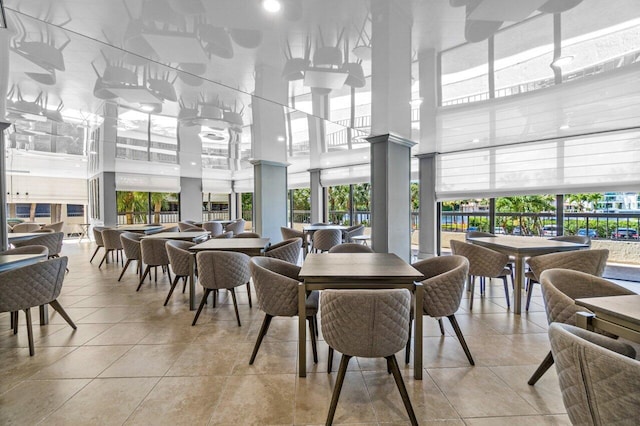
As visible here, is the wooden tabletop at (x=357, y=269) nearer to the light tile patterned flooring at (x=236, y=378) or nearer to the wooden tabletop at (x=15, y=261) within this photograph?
the light tile patterned flooring at (x=236, y=378)

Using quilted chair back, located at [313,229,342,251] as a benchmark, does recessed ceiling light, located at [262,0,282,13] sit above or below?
above

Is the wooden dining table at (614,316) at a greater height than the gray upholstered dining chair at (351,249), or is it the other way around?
the gray upholstered dining chair at (351,249)

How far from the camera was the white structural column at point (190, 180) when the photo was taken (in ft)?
24.6

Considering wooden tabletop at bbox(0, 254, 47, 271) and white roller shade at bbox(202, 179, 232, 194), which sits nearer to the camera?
wooden tabletop at bbox(0, 254, 47, 271)

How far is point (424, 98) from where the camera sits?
11.5 feet

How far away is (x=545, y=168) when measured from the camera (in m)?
5.31

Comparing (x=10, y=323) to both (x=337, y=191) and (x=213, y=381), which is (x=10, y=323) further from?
(x=337, y=191)

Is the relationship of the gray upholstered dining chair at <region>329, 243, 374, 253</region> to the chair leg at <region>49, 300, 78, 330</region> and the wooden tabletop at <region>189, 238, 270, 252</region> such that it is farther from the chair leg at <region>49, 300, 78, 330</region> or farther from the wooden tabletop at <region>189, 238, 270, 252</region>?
the chair leg at <region>49, 300, 78, 330</region>

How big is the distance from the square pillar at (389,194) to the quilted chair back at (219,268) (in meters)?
2.53

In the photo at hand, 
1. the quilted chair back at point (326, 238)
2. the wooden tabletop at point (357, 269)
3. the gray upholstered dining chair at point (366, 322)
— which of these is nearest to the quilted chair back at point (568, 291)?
the wooden tabletop at point (357, 269)

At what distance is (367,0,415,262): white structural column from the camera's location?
7.96 ft

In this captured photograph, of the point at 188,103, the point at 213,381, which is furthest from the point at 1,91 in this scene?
the point at 213,381

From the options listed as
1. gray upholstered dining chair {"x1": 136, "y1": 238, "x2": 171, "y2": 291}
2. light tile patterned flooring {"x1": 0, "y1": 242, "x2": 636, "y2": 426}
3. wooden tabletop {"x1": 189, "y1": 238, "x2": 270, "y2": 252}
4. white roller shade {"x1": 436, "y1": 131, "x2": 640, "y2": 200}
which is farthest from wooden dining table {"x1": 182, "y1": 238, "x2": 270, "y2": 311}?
white roller shade {"x1": 436, "y1": 131, "x2": 640, "y2": 200}

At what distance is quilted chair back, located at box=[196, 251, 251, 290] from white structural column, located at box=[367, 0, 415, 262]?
2.43m
